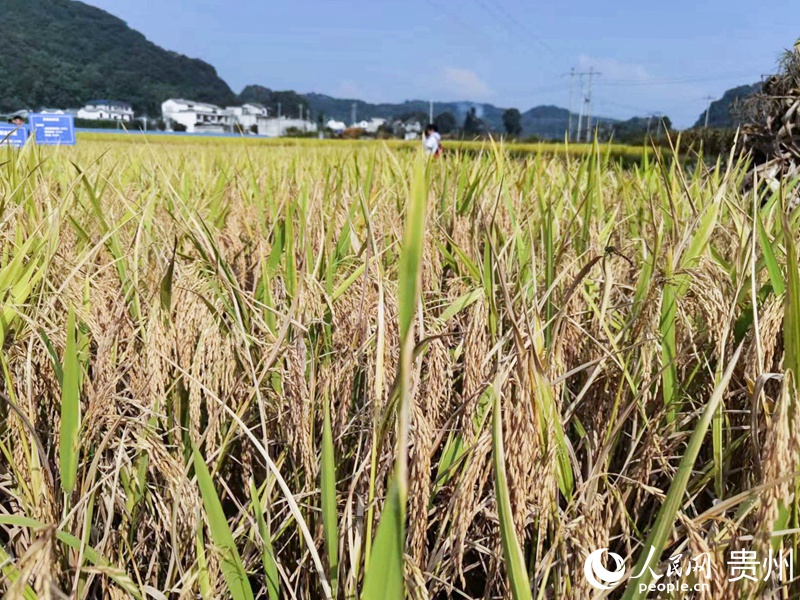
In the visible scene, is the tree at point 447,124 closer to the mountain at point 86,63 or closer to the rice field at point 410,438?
the rice field at point 410,438

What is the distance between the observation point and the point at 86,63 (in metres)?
54.9

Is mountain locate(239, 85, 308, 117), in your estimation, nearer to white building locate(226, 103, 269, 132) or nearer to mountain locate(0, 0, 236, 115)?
mountain locate(0, 0, 236, 115)

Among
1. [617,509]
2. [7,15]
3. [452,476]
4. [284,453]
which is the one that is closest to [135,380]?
[284,453]

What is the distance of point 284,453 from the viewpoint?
64 centimetres

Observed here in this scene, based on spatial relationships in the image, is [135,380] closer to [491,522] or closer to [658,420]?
[491,522]

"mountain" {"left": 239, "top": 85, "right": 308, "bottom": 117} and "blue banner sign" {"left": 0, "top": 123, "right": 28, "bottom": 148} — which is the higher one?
"mountain" {"left": 239, "top": 85, "right": 308, "bottom": 117}

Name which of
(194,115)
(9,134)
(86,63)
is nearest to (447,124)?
(9,134)

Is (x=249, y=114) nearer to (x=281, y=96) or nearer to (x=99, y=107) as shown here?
(x=99, y=107)

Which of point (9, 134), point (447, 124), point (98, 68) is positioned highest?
point (98, 68)

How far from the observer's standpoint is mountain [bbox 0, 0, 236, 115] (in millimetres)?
29781

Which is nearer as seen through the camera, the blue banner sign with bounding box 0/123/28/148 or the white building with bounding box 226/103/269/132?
the blue banner sign with bounding box 0/123/28/148

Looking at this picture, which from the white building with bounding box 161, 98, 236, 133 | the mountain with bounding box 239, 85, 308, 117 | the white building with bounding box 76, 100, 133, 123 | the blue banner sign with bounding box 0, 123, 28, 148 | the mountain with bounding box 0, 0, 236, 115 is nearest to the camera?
the blue banner sign with bounding box 0, 123, 28, 148

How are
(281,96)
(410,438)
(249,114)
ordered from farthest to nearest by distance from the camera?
(281,96), (249,114), (410,438)

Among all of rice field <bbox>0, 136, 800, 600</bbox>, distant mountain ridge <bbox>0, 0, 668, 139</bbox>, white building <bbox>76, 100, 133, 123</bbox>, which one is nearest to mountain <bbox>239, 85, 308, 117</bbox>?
distant mountain ridge <bbox>0, 0, 668, 139</bbox>
